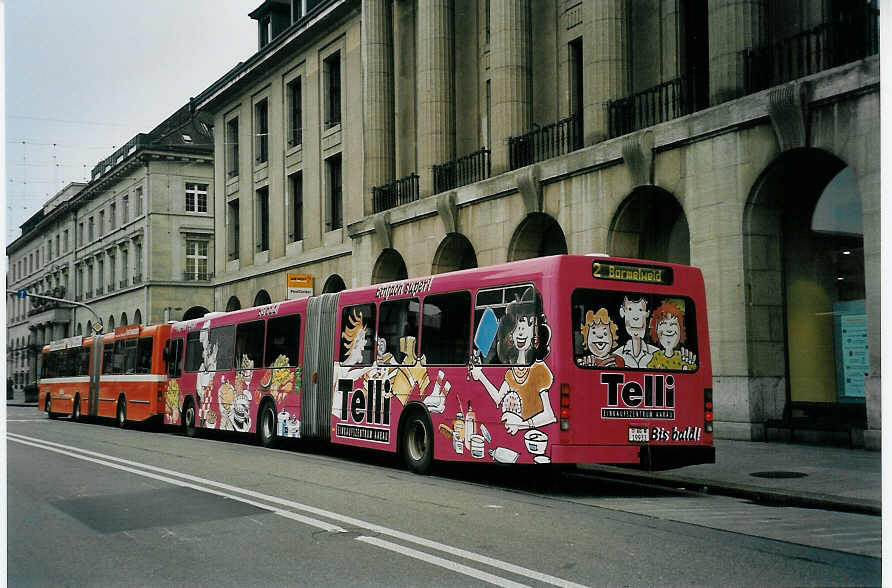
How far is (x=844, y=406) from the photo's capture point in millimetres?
17188

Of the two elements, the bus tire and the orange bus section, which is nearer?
the orange bus section

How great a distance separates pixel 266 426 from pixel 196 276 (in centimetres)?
3027

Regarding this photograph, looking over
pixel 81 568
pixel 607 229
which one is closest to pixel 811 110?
pixel 607 229

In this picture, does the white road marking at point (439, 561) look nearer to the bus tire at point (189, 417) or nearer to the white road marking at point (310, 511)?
the white road marking at point (310, 511)

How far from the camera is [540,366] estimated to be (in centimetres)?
1287

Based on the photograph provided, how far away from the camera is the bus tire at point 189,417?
2587 cm

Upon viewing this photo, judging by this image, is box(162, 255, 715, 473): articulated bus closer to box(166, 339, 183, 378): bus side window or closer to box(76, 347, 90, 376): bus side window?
box(166, 339, 183, 378): bus side window

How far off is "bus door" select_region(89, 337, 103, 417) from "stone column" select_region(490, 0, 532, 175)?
16.0m

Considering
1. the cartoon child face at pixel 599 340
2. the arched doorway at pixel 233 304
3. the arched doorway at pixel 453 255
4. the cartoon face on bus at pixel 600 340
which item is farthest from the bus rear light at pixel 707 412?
the arched doorway at pixel 233 304

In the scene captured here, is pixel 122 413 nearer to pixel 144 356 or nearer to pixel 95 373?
pixel 144 356

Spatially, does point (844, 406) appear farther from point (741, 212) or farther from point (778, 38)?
point (778, 38)

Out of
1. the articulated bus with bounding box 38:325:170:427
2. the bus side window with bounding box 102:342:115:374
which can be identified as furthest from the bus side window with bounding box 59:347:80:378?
the bus side window with bounding box 102:342:115:374

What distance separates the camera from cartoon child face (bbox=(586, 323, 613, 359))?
12.9 m

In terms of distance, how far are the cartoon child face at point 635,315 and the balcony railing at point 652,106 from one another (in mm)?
8714
